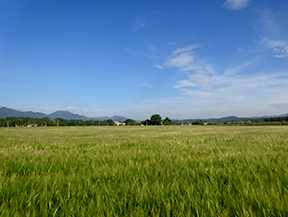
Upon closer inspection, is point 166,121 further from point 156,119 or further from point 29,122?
point 29,122

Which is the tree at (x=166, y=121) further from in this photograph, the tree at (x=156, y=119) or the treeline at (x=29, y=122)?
the treeline at (x=29, y=122)

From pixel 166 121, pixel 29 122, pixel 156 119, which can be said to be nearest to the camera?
pixel 29 122

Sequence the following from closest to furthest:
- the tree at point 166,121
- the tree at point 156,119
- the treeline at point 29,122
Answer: the treeline at point 29,122 → the tree at point 166,121 → the tree at point 156,119

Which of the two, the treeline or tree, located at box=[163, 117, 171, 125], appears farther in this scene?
tree, located at box=[163, 117, 171, 125]

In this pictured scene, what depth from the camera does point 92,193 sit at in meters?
1.76

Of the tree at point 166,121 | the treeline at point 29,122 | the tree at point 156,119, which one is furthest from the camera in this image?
the tree at point 156,119

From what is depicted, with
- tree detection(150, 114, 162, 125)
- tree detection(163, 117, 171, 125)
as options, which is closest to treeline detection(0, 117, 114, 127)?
tree detection(150, 114, 162, 125)

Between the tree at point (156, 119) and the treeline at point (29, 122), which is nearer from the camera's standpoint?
the treeline at point (29, 122)

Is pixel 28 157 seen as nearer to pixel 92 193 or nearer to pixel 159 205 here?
pixel 92 193

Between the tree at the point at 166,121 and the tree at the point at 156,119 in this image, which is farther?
the tree at the point at 156,119

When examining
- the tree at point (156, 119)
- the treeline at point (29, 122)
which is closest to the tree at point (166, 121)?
the tree at point (156, 119)

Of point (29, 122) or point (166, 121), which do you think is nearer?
point (29, 122)

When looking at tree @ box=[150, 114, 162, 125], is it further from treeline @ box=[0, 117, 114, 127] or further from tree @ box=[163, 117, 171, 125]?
treeline @ box=[0, 117, 114, 127]

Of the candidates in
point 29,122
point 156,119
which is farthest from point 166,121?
point 29,122
